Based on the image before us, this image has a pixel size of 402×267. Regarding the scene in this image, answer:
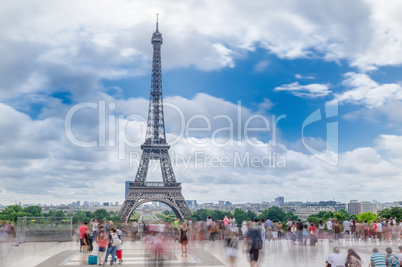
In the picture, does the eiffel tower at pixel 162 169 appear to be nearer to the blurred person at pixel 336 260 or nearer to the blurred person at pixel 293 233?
the blurred person at pixel 293 233

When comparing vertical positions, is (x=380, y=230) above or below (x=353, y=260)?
below

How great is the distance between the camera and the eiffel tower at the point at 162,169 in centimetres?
8069

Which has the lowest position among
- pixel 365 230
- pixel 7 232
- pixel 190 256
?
pixel 190 256

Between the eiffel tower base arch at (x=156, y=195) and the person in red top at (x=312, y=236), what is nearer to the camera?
the person in red top at (x=312, y=236)

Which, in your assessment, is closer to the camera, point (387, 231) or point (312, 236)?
point (312, 236)

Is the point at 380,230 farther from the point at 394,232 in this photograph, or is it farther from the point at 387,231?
the point at 394,232

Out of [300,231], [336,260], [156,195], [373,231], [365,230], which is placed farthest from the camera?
[156,195]

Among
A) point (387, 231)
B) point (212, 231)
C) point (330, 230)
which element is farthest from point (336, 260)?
point (387, 231)

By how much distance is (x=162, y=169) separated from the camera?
278ft

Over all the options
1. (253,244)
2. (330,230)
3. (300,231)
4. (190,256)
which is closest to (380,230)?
(330,230)

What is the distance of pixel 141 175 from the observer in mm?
84000

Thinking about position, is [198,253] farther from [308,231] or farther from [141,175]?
[141,175]

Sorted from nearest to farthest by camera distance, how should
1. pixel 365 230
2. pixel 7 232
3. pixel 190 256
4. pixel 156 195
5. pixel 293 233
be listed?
pixel 190 256 < pixel 293 233 < pixel 7 232 < pixel 365 230 < pixel 156 195

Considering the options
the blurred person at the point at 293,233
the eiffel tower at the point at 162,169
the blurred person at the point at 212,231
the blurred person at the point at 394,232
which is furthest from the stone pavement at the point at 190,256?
the eiffel tower at the point at 162,169
